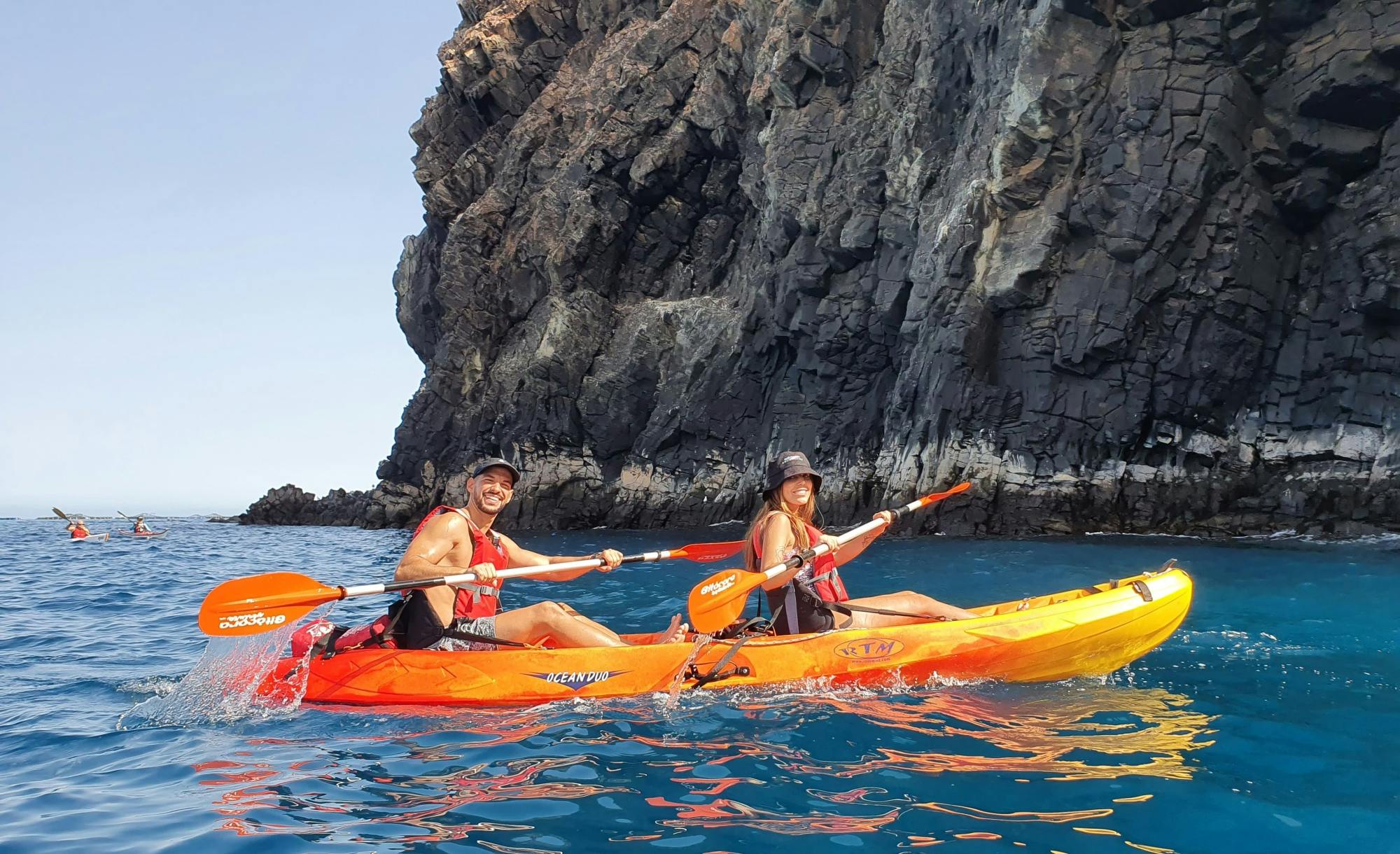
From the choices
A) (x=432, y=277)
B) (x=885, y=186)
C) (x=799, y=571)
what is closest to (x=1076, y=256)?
(x=885, y=186)

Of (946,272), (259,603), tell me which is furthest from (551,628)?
(946,272)

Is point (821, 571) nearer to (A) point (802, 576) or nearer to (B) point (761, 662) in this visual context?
(A) point (802, 576)

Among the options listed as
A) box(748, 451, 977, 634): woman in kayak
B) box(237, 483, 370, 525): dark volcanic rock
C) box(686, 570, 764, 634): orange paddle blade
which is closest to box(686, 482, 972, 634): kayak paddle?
box(686, 570, 764, 634): orange paddle blade

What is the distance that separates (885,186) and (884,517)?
Result: 20177 mm

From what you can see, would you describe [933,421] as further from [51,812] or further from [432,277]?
[432,277]

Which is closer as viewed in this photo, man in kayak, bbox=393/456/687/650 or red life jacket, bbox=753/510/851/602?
man in kayak, bbox=393/456/687/650

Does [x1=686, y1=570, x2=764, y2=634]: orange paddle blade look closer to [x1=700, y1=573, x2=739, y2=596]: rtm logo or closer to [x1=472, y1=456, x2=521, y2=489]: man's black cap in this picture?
[x1=700, y1=573, x2=739, y2=596]: rtm logo

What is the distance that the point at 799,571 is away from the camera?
661 cm

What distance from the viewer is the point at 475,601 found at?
6.81 m

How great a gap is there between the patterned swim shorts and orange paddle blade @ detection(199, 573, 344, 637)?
2.67 feet

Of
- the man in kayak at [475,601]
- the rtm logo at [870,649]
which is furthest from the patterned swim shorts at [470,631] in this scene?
the rtm logo at [870,649]

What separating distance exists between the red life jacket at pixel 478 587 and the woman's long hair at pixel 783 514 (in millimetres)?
1862

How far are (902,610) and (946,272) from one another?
1677 centimetres

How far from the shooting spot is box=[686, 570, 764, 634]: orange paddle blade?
21.0ft
